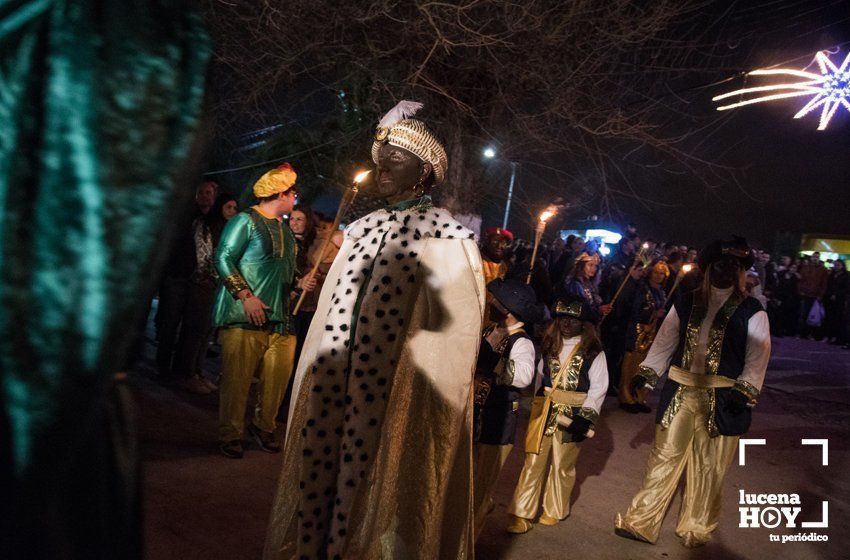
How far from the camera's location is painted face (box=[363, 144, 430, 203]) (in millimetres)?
3393

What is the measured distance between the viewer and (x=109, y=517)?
93 cm

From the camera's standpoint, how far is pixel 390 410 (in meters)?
3.06

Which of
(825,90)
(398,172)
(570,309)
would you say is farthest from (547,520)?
(825,90)

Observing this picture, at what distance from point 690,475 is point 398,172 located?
361 centimetres

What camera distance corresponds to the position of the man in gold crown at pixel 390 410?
2955 millimetres

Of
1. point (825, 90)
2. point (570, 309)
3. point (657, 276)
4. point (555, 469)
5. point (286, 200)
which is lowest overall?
point (555, 469)

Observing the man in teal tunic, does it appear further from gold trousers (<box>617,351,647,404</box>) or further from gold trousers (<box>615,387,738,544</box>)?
gold trousers (<box>617,351,647,404</box>)

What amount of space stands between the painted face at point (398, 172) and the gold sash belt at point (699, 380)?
119 inches

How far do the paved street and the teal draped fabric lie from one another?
10.7ft

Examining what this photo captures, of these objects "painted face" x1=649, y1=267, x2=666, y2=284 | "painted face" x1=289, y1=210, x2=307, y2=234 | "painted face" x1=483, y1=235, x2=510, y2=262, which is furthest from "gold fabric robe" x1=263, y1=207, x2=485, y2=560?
"painted face" x1=649, y1=267, x2=666, y2=284

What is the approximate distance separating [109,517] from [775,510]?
668 cm

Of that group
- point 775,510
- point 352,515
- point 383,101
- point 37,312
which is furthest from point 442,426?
point 383,101

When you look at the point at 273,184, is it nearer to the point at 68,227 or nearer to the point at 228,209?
the point at 228,209

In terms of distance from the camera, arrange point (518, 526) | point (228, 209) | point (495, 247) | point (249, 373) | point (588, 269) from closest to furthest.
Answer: point (518, 526) < point (249, 373) < point (495, 247) < point (228, 209) < point (588, 269)
